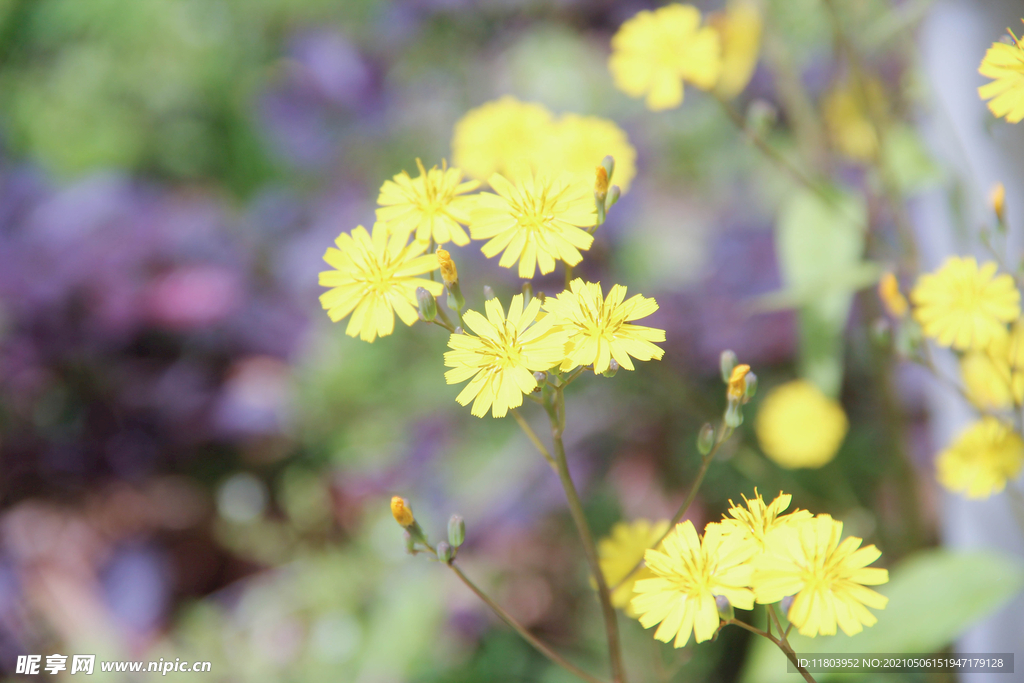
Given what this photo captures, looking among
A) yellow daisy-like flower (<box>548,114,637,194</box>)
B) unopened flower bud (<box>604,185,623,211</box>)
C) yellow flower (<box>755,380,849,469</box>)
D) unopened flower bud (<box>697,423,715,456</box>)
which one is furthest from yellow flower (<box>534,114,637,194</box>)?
yellow flower (<box>755,380,849,469</box>)

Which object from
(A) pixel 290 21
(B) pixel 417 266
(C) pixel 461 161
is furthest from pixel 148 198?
(B) pixel 417 266

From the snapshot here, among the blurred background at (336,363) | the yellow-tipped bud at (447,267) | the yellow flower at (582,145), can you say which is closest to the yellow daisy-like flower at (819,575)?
the yellow-tipped bud at (447,267)

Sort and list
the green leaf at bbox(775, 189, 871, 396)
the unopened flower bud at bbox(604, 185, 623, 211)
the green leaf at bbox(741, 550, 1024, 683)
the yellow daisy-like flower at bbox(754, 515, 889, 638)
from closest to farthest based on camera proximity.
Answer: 1. the yellow daisy-like flower at bbox(754, 515, 889, 638)
2. the unopened flower bud at bbox(604, 185, 623, 211)
3. the green leaf at bbox(741, 550, 1024, 683)
4. the green leaf at bbox(775, 189, 871, 396)

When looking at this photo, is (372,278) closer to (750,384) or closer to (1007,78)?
(750,384)

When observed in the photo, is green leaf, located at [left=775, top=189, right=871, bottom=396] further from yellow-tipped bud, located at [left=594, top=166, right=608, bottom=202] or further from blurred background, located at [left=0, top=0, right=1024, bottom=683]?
yellow-tipped bud, located at [left=594, top=166, right=608, bottom=202]

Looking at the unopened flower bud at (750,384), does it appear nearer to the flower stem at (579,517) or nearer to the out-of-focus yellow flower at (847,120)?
the flower stem at (579,517)

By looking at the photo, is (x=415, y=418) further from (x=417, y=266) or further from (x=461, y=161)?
(x=417, y=266)

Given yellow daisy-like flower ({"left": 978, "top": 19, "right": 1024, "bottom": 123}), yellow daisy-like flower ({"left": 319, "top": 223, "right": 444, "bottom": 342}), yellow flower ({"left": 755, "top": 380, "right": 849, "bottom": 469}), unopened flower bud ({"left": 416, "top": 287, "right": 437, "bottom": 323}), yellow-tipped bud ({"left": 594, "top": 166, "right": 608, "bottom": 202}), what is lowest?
unopened flower bud ({"left": 416, "top": 287, "right": 437, "bottom": 323})

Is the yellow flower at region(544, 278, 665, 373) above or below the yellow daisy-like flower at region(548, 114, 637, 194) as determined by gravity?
below
